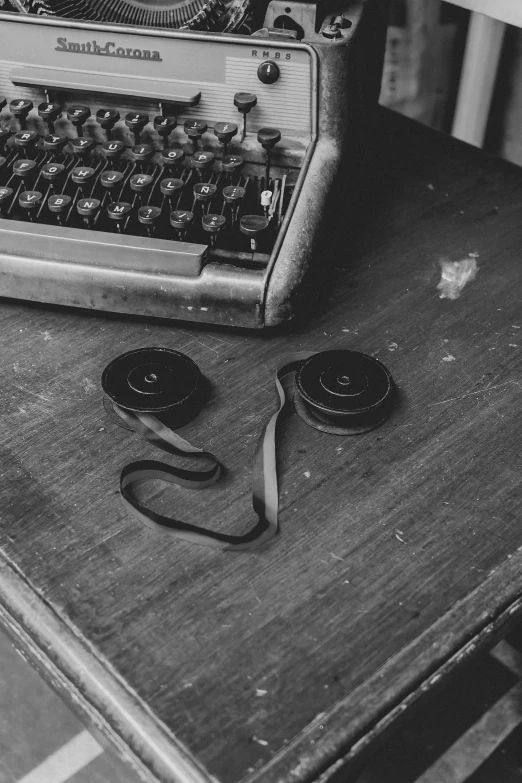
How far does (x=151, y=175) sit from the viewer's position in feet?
4.13

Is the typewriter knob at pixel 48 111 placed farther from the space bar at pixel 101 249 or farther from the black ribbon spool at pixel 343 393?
the black ribbon spool at pixel 343 393

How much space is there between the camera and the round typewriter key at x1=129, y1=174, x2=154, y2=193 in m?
1.20

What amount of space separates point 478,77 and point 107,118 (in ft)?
3.42

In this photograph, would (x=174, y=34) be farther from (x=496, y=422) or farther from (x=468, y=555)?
(x=468, y=555)

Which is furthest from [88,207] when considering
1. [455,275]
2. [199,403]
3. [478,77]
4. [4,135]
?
[478,77]

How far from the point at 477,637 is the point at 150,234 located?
→ 763 millimetres

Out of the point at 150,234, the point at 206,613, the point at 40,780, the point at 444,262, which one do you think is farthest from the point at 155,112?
the point at 40,780

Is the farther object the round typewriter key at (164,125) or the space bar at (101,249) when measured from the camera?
the round typewriter key at (164,125)

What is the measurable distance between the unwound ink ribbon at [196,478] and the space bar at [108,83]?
0.56 meters

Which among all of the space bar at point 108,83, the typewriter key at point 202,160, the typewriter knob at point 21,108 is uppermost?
the space bar at point 108,83

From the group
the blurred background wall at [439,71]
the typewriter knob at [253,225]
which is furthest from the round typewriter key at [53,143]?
the blurred background wall at [439,71]

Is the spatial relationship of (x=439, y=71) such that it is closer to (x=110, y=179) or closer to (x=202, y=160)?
(x=202, y=160)

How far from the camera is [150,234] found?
1.23 metres

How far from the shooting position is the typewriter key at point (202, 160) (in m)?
1.23
